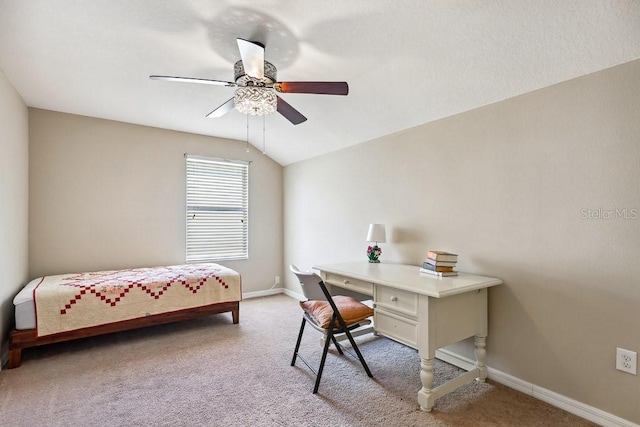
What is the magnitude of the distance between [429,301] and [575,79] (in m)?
1.63

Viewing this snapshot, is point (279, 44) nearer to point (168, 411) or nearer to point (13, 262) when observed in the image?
point (168, 411)

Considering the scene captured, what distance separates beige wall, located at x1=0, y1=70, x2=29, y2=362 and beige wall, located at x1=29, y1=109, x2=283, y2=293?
17cm

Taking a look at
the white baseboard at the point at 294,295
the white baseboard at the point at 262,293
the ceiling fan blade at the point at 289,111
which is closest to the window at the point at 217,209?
the white baseboard at the point at 262,293

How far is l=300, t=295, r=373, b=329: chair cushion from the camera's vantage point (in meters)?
2.24

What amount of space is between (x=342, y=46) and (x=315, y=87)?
16.3 inches

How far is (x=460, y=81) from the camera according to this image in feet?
7.32

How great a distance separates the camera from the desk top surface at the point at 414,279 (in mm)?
1890

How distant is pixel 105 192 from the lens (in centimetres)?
365

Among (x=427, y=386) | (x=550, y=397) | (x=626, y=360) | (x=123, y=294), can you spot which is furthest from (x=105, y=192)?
(x=626, y=360)

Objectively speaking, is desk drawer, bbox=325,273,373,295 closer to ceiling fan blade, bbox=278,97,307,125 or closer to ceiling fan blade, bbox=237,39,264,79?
ceiling fan blade, bbox=278,97,307,125

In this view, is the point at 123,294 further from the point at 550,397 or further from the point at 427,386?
the point at 550,397

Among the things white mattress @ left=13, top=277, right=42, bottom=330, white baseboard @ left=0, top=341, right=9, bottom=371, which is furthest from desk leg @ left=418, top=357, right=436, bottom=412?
white baseboard @ left=0, top=341, right=9, bottom=371

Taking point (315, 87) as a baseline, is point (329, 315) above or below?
below

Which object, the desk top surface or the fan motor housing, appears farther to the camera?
the fan motor housing
